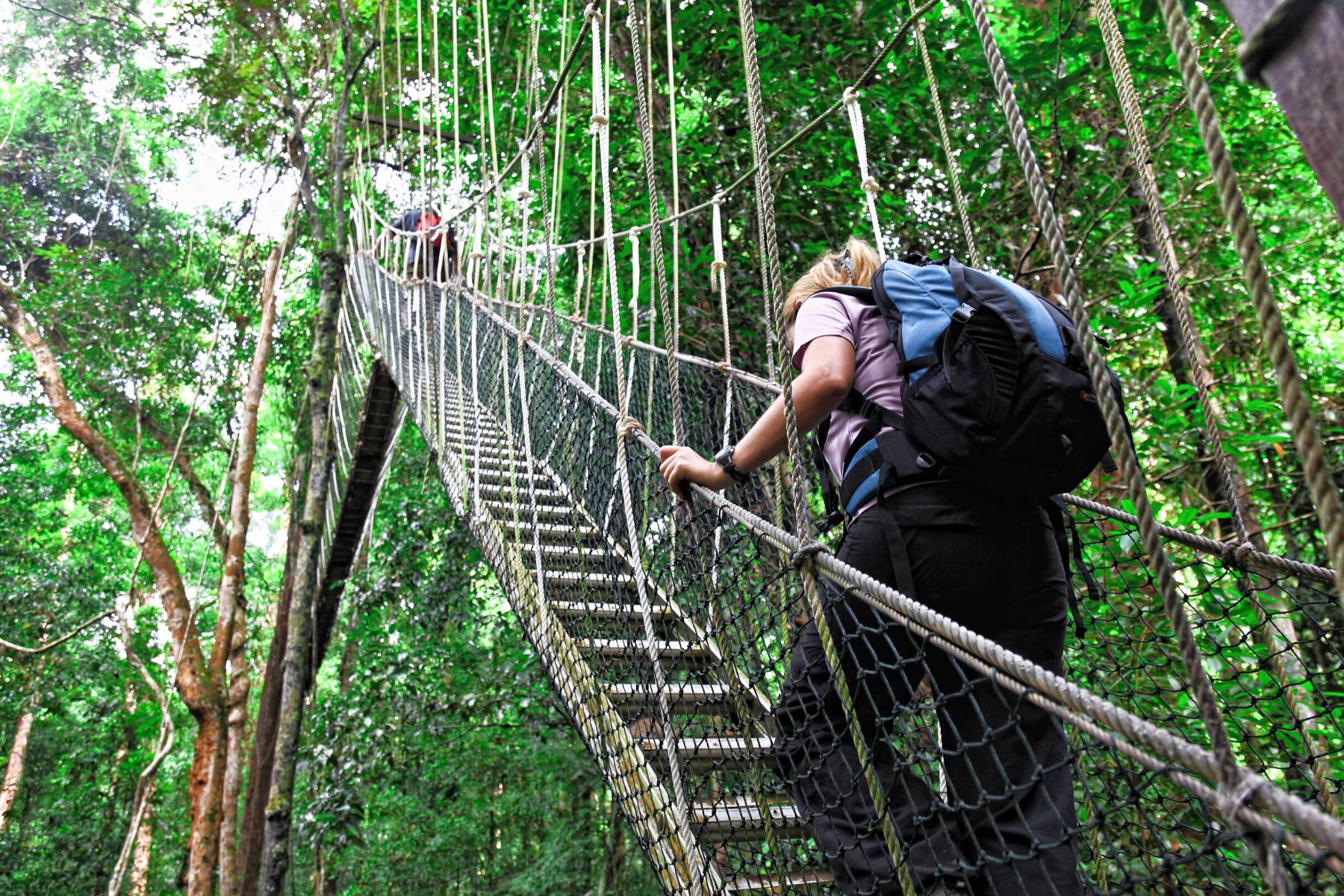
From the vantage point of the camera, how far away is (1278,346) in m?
0.47

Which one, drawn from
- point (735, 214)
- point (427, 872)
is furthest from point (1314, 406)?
point (427, 872)

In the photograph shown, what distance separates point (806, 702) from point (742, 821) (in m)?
0.42

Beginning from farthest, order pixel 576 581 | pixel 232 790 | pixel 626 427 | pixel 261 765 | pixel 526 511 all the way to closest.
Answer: pixel 261 765 → pixel 232 790 → pixel 526 511 → pixel 576 581 → pixel 626 427

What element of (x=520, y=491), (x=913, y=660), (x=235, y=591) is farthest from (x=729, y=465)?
(x=235, y=591)

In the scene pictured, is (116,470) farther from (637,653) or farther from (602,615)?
(637,653)

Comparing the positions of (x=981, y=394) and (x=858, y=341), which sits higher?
(x=858, y=341)

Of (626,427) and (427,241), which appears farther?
(427,241)

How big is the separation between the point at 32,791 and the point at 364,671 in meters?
6.09

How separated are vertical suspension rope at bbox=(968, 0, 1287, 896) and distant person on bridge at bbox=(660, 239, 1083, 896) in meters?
0.44

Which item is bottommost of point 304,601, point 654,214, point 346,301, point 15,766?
point 654,214

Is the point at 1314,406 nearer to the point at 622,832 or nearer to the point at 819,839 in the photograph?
the point at 819,839

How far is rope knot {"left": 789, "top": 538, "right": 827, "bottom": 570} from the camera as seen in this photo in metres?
1.13

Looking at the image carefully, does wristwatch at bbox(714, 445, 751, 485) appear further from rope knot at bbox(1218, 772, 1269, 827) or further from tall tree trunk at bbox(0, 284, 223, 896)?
tall tree trunk at bbox(0, 284, 223, 896)

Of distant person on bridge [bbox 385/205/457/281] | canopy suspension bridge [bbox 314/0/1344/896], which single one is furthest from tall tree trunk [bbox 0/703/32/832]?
canopy suspension bridge [bbox 314/0/1344/896]
